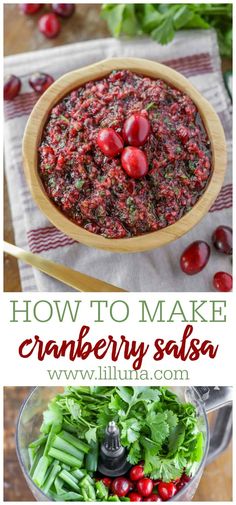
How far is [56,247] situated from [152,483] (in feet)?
2.31

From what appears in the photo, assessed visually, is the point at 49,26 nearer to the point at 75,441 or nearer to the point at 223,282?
the point at 223,282

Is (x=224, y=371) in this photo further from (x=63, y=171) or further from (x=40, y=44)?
(x=40, y=44)

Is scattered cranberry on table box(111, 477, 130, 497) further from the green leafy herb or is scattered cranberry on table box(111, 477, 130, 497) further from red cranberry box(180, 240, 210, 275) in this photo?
red cranberry box(180, 240, 210, 275)

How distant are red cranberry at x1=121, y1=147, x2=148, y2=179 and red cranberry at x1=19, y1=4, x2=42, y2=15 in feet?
2.85

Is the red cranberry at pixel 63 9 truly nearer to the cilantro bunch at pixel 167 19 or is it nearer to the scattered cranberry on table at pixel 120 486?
the cilantro bunch at pixel 167 19

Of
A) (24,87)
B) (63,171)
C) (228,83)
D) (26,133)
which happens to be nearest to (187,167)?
(63,171)

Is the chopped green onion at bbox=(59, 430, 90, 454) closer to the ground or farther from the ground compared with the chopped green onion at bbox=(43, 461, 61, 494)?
farther from the ground

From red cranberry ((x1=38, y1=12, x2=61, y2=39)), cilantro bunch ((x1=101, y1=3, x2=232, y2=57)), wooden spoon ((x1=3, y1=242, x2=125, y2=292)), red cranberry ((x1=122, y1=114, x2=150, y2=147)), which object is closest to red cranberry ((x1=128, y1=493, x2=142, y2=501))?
wooden spoon ((x1=3, y1=242, x2=125, y2=292))

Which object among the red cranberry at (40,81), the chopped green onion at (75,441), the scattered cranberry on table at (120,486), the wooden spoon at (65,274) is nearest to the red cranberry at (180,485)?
the scattered cranberry on table at (120,486)

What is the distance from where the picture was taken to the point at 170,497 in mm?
1458

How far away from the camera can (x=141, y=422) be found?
1500 mm

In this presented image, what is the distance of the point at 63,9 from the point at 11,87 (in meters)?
0.35

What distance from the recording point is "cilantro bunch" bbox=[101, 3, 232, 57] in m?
2.01

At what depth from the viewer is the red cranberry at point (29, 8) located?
2146 mm
